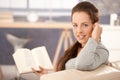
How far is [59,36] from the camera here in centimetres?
420

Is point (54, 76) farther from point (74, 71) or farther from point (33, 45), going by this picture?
point (33, 45)

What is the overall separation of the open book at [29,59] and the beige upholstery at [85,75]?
1.09 m

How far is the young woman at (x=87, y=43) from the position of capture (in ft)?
3.32

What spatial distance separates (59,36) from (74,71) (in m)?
3.25

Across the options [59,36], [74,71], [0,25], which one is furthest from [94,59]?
[59,36]

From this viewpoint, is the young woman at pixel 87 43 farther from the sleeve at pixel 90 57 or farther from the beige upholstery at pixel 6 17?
the beige upholstery at pixel 6 17

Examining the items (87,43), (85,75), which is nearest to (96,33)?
(87,43)

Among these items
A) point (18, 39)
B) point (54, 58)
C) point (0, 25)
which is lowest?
point (54, 58)

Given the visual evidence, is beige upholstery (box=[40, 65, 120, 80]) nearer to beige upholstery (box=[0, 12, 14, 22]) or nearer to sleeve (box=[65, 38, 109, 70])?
sleeve (box=[65, 38, 109, 70])

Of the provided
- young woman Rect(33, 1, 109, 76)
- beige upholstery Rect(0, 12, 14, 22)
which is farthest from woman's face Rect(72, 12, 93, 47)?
beige upholstery Rect(0, 12, 14, 22)

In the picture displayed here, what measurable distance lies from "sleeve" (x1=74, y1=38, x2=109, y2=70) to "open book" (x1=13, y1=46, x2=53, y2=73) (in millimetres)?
1005

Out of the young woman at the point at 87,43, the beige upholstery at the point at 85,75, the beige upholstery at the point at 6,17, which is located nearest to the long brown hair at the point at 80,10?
the young woman at the point at 87,43

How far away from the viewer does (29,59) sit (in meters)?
2.12

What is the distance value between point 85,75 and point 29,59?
1245 mm
